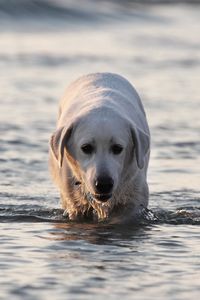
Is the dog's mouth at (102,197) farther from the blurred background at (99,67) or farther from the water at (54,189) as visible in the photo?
the blurred background at (99,67)

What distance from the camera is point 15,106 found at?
1554 cm

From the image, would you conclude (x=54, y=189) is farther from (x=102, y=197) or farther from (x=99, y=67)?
(x=99, y=67)

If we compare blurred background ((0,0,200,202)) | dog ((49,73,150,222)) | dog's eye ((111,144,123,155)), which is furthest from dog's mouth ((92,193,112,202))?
blurred background ((0,0,200,202))

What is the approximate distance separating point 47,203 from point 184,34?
14.1 meters

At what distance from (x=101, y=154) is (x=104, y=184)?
0.29 meters

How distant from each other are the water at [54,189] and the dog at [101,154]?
0.71ft

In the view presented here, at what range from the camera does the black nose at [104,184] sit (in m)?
8.78

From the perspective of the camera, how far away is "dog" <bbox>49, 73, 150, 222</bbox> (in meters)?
8.97

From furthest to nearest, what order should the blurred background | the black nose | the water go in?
the blurred background → the black nose → the water

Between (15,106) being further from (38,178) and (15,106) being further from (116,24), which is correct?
(116,24)

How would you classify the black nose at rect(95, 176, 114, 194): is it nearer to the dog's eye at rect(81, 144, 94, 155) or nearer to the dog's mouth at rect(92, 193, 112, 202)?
the dog's mouth at rect(92, 193, 112, 202)

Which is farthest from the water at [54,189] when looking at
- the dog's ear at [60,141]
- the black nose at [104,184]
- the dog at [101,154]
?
the dog's ear at [60,141]

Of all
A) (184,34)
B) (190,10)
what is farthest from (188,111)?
(190,10)

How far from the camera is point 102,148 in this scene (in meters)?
8.97
